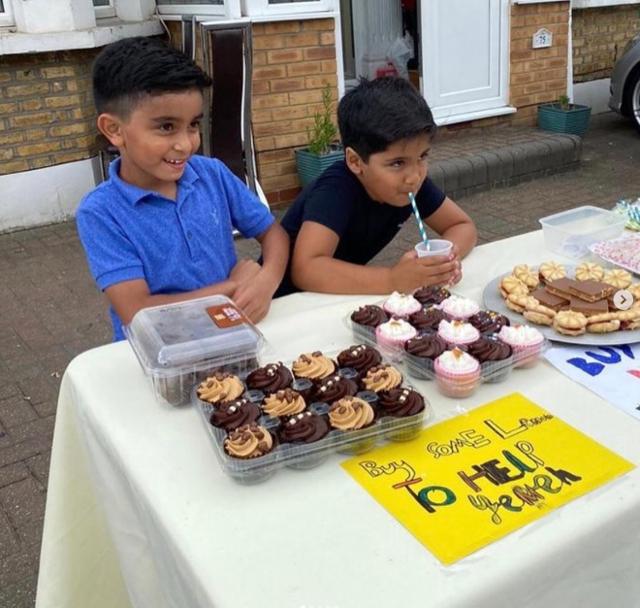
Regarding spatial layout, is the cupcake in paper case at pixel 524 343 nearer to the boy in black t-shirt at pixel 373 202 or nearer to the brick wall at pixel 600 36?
the boy in black t-shirt at pixel 373 202

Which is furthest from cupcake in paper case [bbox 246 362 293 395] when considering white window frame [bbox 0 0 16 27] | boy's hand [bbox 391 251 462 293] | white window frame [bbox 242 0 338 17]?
white window frame [bbox 0 0 16 27]

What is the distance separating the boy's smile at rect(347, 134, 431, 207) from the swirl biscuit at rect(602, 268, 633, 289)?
555 mm

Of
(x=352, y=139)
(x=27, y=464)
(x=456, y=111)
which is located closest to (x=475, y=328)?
(x=352, y=139)

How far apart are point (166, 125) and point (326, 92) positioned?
156 inches

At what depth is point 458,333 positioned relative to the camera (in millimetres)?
1375

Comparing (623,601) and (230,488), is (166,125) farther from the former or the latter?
(623,601)

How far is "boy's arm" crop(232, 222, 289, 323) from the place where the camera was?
5.62 ft

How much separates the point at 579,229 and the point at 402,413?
1.17m

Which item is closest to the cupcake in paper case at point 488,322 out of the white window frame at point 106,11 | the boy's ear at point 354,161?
the boy's ear at point 354,161

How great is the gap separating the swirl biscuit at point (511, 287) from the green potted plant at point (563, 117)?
560cm

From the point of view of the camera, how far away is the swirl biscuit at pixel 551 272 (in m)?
1.71

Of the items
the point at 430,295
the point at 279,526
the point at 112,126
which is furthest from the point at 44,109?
the point at 279,526

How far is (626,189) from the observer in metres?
5.75

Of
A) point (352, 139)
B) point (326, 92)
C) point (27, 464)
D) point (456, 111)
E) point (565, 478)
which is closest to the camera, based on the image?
point (565, 478)
